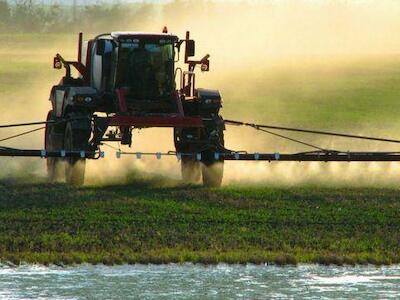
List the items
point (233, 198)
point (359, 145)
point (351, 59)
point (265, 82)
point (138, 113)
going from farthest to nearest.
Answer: point (351, 59) → point (265, 82) → point (359, 145) → point (138, 113) → point (233, 198)

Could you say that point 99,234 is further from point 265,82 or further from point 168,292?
point 265,82

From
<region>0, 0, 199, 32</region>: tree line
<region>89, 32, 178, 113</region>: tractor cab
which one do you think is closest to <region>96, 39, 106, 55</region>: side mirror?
<region>89, 32, 178, 113</region>: tractor cab

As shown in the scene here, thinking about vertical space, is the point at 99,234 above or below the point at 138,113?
below

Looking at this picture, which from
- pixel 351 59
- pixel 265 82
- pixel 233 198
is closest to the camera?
pixel 233 198

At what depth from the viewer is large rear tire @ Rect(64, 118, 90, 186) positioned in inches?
1101

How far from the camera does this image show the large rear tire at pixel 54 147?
2959 centimetres

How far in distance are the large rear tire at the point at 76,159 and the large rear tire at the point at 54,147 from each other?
2.85 feet

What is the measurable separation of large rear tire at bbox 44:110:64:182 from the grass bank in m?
1.70

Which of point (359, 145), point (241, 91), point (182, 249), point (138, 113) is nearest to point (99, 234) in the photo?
point (182, 249)

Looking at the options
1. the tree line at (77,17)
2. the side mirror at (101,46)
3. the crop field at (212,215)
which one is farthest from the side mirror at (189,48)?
the tree line at (77,17)

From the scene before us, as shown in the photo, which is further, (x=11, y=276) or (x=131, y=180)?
(x=131, y=180)

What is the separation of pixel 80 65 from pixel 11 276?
13.9 metres

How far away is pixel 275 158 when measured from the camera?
86.2ft

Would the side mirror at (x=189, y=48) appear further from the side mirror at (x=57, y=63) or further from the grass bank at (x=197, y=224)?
the side mirror at (x=57, y=63)
